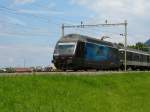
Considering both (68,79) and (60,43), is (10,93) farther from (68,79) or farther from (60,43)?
(60,43)

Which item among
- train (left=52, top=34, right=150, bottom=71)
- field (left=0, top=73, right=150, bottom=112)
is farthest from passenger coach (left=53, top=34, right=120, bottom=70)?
field (left=0, top=73, right=150, bottom=112)

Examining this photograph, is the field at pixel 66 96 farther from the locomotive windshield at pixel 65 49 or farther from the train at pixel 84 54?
the locomotive windshield at pixel 65 49

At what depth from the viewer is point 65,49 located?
146ft

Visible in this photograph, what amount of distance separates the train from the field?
1464 centimetres

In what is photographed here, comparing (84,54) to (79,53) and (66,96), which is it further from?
(66,96)

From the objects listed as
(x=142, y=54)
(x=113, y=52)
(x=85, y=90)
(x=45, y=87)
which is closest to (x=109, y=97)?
(x=85, y=90)

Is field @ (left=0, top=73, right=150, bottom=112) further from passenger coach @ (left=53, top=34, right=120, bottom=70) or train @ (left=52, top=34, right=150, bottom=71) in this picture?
train @ (left=52, top=34, right=150, bottom=71)

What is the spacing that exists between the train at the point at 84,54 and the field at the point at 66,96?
14.6m

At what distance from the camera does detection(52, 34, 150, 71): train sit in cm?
4328

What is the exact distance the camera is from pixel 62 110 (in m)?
17.4

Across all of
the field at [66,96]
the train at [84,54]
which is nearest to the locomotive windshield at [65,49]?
the train at [84,54]

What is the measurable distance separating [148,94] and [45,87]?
10215 mm

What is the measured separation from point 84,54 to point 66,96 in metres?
25.7

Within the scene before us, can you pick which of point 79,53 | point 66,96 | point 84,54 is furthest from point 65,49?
point 66,96
